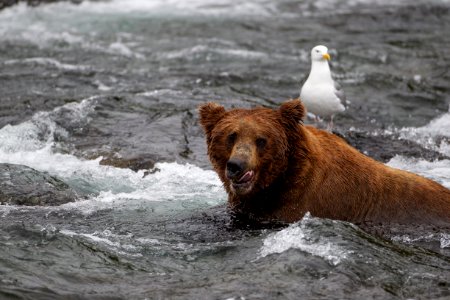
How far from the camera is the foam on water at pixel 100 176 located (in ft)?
25.2

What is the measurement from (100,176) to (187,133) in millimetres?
1884

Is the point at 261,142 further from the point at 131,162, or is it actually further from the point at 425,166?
the point at 425,166

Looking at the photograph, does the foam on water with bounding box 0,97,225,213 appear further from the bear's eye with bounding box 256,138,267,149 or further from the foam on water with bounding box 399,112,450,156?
the foam on water with bounding box 399,112,450,156

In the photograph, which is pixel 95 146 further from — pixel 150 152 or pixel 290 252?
pixel 290 252

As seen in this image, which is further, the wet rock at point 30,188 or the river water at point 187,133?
the wet rock at point 30,188

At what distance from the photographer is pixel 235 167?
19.8ft

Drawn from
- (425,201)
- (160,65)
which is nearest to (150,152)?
(425,201)

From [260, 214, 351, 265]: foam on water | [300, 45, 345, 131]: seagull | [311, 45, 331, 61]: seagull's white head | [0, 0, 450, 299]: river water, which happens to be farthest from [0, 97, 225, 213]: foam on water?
[311, 45, 331, 61]: seagull's white head

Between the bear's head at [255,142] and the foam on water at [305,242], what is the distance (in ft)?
1.44

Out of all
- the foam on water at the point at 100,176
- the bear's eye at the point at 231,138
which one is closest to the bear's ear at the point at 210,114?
the bear's eye at the point at 231,138

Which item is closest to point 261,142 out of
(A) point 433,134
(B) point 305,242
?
(B) point 305,242

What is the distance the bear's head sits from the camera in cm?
620

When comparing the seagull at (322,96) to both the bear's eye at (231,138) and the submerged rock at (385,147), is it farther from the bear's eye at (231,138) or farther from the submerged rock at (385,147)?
the bear's eye at (231,138)

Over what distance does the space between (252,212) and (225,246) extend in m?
0.53
